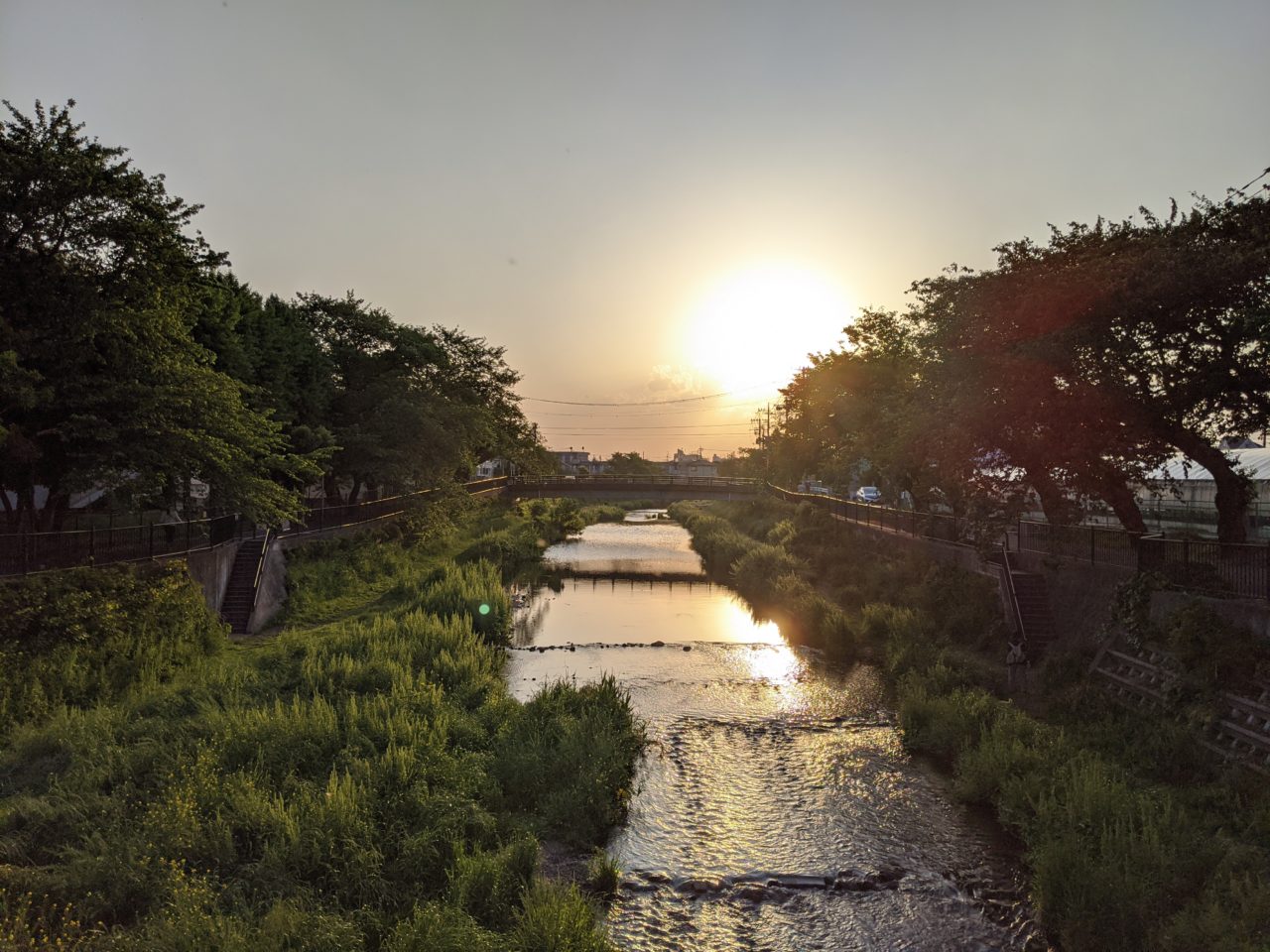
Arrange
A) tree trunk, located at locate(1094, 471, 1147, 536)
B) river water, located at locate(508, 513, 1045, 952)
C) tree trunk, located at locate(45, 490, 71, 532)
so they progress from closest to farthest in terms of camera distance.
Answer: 1. river water, located at locate(508, 513, 1045, 952)
2. tree trunk, located at locate(1094, 471, 1147, 536)
3. tree trunk, located at locate(45, 490, 71, 532)

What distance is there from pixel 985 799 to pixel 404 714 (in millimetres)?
10841

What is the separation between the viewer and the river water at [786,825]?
10.1m

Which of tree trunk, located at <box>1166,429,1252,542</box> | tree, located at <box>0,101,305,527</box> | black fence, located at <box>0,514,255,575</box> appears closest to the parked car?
tree trunk, located at <box>1166,429,1252,542</box>

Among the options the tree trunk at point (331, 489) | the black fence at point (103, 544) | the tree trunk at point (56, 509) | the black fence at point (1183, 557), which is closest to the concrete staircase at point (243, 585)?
the black fence at point (103, 544)

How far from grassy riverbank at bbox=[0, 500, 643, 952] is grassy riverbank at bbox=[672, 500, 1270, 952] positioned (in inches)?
247

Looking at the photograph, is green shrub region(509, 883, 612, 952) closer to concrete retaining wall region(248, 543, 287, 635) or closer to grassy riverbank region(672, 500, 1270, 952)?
grassy riverbank region(672, 500, 1270, 952)

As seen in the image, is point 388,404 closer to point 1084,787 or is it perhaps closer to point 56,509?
point 56,509

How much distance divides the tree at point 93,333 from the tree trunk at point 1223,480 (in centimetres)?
2324

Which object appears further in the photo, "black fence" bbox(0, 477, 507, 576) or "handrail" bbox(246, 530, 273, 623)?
"handrail" bbox(246, 530, 273, 623)

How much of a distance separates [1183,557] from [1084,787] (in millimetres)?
7188

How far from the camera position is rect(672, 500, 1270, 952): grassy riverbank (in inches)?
354

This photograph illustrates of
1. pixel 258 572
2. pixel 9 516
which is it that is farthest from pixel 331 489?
pixel 9 516

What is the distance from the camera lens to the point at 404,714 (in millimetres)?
14758

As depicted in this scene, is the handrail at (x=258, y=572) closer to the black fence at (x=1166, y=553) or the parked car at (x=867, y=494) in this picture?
the black fence at (x=1166, y=553)
